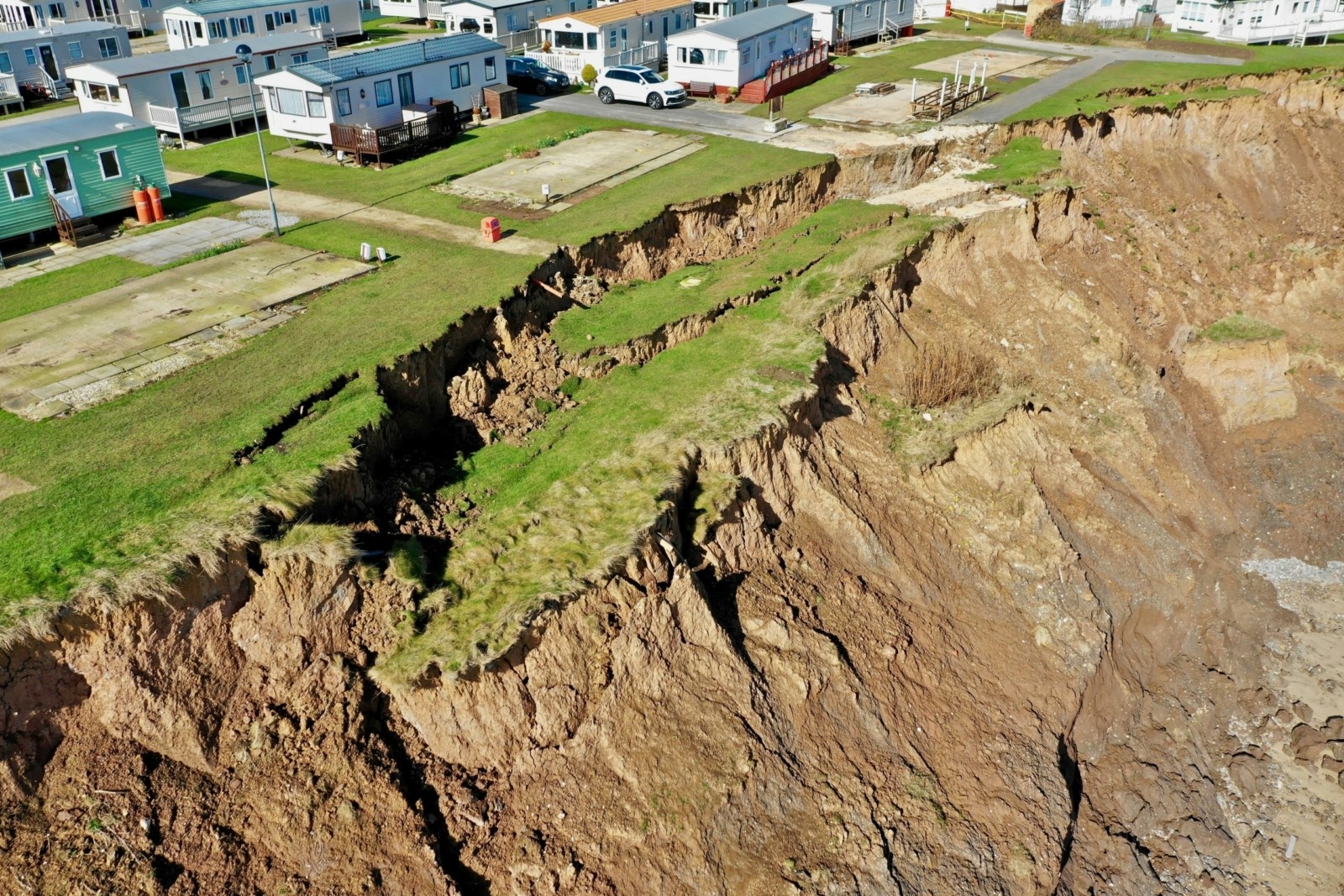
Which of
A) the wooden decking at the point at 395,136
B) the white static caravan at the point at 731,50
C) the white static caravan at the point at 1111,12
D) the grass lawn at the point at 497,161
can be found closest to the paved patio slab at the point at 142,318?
the grass lawn at the point at 497,161

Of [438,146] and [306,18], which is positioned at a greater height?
[306,18]

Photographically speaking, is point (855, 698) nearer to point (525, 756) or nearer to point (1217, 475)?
point (525, 756)

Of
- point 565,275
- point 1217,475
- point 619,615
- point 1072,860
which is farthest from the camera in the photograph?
point 1217,475

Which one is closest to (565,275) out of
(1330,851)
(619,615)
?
(619,615)

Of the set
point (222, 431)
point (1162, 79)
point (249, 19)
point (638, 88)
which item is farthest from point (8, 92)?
point (1162, 79)

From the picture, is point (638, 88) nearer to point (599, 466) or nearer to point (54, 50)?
point (599, 466)

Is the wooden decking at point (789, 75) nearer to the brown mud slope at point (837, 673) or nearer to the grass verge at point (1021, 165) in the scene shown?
the grass verge at point (1021, 165)

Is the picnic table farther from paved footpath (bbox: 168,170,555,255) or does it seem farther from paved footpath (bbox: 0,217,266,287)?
paved footpath (bbox: 0,217,266,287)

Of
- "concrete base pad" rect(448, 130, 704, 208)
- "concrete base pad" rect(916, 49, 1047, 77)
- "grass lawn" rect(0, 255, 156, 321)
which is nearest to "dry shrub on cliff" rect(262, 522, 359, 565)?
"grass lawn" rect(0, 255, 156, 321)
